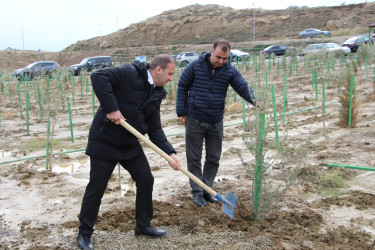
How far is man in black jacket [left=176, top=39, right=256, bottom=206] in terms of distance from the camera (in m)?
3.56

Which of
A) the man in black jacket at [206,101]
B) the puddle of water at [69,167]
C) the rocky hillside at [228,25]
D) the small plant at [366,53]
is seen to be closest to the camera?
the man in black jacket at [206,101]

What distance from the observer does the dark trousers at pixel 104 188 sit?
9.07 feet

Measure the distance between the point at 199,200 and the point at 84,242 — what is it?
124cm

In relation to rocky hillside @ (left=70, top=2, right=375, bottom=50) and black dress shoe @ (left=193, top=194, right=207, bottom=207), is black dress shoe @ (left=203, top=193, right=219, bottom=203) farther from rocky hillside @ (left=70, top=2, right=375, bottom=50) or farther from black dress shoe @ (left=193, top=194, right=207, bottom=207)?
rocky hillside @ (left=70, top=2, right=375, bottom=50)

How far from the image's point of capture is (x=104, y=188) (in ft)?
9.25

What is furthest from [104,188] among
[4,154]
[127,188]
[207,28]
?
[207,28]

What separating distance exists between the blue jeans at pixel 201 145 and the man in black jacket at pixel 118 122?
757mm

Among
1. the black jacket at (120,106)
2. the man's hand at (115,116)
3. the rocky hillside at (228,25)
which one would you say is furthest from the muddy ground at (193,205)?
the rocky hillside at (228,25)

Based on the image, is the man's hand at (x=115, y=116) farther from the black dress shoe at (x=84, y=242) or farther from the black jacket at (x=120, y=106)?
the black dress shoe at (x=84, y=242)

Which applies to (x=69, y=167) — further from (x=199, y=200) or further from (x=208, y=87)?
(x=208, y=87)

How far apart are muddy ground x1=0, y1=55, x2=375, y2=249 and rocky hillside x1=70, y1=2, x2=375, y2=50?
117ft

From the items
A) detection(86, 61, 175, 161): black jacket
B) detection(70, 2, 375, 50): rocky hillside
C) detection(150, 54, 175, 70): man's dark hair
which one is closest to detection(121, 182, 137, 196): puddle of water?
detection(86, 61, 175, 161): black jacket

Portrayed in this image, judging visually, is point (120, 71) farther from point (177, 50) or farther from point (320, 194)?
point (177, 50)

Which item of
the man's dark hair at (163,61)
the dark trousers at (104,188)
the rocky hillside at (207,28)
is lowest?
the dark trousers at (104,188)
